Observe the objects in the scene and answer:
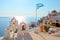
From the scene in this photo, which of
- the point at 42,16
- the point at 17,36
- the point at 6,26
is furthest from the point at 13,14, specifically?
the point at 42,16

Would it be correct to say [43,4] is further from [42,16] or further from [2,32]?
[2,32]

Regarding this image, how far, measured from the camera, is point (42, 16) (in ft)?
7.28

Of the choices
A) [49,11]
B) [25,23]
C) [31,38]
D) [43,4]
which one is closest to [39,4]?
[43,4]

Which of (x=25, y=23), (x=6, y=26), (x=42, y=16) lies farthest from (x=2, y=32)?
(x=42, y=16)

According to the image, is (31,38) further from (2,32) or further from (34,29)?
(2,32)

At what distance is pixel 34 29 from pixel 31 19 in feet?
0.71

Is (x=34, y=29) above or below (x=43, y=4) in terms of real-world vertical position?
below

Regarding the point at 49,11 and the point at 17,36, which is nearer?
the point at 17,36

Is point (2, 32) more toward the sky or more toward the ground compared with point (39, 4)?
more toward the ground

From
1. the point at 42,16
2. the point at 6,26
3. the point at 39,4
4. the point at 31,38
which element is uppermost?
the point at 39,4

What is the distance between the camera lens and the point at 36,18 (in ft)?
7.16

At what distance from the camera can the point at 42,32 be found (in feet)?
7.42

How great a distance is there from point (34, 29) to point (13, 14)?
47cm

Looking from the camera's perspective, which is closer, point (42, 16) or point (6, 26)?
point (6, 26)
